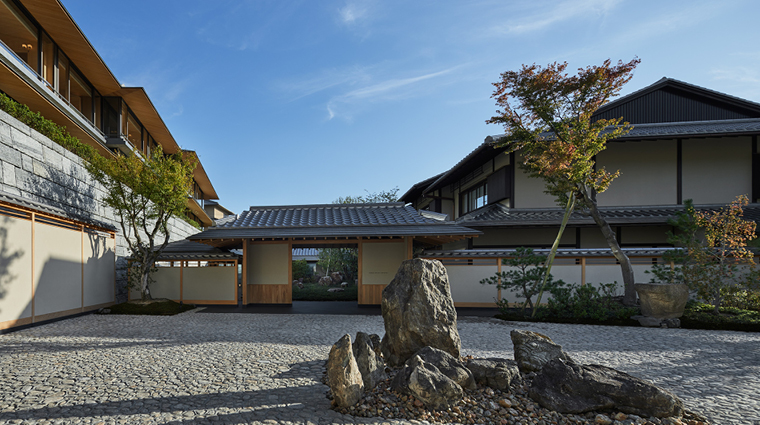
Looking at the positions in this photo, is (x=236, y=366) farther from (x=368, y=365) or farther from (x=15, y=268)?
(x=15, y=268)

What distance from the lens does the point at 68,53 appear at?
1277cm

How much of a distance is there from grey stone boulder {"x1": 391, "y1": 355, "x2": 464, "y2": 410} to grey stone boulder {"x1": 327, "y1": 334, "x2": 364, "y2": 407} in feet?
1.78

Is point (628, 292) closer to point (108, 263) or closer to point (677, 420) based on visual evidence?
point (677, 420)

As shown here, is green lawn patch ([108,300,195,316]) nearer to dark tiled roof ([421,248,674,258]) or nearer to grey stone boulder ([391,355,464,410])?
dark tiled roof ([421,248,674,258])

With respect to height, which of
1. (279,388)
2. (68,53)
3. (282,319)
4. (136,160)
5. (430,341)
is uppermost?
(68,53)

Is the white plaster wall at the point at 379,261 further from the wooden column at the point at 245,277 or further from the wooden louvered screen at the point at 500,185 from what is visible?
the wooden louvered screen at the point at 500,185

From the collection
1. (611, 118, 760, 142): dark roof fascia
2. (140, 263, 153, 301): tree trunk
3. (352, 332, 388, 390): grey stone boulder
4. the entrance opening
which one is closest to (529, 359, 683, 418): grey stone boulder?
(352, 332, 388, 390): grey stone boulder

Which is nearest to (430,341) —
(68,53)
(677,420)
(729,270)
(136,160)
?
(677,420)

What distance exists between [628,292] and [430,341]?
7.91m

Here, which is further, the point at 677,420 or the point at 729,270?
the point at 729,270

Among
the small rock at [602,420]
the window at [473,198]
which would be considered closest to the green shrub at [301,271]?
the window at [473,198]

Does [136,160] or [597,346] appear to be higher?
[136,160]

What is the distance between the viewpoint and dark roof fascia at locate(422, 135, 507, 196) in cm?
1308

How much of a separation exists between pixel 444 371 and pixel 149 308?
31.7 ft
